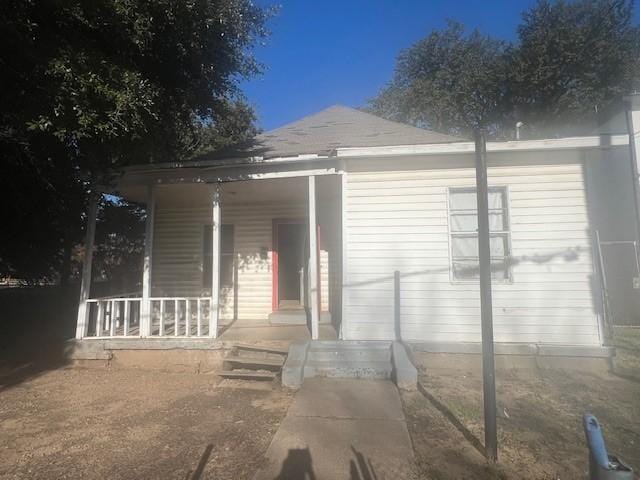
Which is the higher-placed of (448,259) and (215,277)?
(448,259)

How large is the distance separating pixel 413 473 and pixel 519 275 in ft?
13.6

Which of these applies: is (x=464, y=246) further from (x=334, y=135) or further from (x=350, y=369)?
(x=334, y=135)

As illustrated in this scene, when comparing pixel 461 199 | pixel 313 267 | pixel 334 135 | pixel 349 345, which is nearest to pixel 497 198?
pixel 461 199

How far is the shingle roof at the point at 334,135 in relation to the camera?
7690 mm

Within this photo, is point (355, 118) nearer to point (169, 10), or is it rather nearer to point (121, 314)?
point (169, 10)

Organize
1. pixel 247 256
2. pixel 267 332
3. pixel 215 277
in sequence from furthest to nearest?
pixel 247 256
pixel 267 332
pixel 215 277

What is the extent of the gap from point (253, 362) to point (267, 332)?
127cm

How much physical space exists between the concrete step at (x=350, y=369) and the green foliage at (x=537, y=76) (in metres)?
18.2

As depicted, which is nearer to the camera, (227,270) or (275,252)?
(275,252)

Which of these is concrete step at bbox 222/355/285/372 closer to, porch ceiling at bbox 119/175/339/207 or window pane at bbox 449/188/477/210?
porch ceiling at bbox 119/175/339/207

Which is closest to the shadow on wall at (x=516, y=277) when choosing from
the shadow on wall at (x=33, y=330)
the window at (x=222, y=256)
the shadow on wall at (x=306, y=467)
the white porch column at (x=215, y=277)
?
the white porch column at (x=215, y=277)

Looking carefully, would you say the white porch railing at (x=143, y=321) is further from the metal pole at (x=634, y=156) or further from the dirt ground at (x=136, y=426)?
the metal pole at (x=634, y=156)

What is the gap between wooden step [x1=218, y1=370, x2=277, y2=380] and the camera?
5883 millimetres

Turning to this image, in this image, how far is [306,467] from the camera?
3369 millimetres
